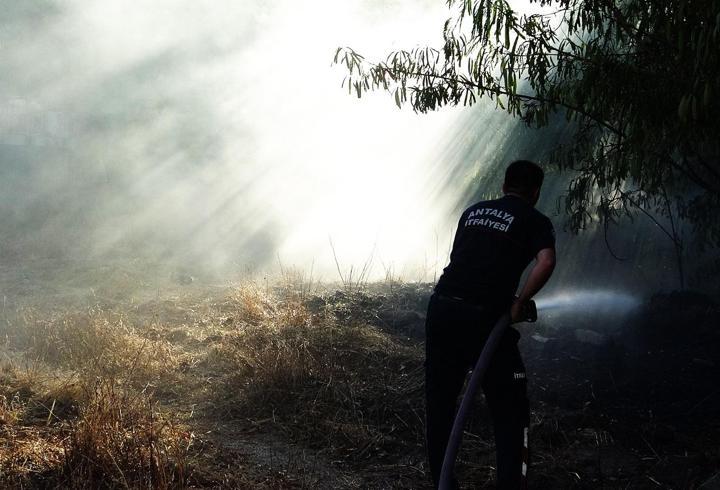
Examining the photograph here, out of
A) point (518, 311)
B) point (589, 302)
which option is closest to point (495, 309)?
point (518, 311)

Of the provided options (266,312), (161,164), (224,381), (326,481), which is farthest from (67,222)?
(326,481)

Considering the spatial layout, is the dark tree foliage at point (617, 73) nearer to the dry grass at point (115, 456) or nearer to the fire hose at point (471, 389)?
the fire hose at point (471, 389)

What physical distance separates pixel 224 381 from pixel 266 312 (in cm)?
184

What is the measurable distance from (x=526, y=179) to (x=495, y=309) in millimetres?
617

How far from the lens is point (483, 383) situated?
2.48m

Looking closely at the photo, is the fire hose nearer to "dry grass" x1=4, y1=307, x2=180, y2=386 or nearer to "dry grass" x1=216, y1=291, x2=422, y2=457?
"dry grass" x1=216, y1=291, x2=422, y2=457

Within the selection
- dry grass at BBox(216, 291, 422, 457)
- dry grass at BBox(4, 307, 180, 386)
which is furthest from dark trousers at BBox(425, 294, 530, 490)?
dry grass at BBox(4, 307, 180, 386)

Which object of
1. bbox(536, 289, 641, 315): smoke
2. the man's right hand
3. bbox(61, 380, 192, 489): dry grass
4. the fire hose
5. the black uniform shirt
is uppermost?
bbox(536, 289, 641, 315): smoke

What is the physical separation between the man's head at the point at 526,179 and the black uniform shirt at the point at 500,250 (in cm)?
5

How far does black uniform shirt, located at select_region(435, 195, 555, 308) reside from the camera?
2.45 meters

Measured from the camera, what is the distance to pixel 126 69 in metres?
16.3

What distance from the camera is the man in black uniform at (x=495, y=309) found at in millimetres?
2406

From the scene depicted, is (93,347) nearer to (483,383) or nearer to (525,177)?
(483,383)

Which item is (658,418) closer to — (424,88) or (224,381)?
(424,88)
